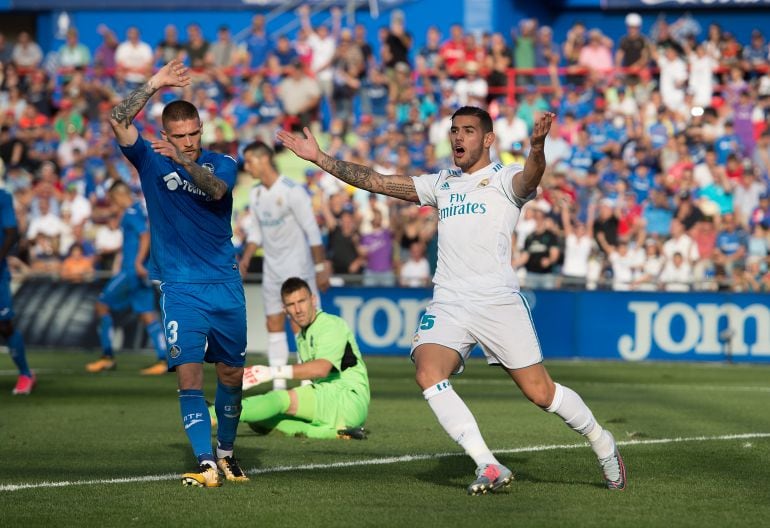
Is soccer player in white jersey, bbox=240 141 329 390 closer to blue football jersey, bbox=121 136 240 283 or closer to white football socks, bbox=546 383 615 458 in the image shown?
blue football jersey, bbox=121 136 240 283

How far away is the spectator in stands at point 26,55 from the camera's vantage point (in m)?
32.3

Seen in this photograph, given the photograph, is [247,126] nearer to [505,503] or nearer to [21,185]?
[21,185]

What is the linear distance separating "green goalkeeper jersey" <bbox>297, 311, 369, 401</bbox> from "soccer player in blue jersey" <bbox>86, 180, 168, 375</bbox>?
7166 mm

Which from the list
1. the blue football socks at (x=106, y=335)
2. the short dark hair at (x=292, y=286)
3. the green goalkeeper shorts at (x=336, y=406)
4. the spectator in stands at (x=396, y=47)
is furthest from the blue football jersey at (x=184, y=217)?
the spectator in stands at (x=396, y=47)

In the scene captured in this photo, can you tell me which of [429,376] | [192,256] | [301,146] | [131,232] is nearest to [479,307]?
[429,376]

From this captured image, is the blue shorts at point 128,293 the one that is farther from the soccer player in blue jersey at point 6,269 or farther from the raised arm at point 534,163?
the raised arm at point 534,163

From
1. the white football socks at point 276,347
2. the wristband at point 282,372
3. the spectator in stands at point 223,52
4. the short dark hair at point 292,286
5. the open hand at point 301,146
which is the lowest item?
the white football socks at point 276,347

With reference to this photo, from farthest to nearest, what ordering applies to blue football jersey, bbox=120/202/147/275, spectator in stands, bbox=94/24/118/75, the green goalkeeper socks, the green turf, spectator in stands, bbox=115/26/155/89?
1. spectator in stands, bbox=94/24/118/75
2. spectator in stands, bbox=115/26/155/89
3. blue football jersey, bbox=120/202/147/275
4. the green goalkeeper socks
5. the green turf

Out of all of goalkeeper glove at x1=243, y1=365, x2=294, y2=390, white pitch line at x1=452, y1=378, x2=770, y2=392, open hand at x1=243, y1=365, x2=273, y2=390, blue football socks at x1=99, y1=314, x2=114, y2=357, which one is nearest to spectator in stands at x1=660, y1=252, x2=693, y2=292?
white pitch line at x1=452, y1=378, x2=770, y2=392

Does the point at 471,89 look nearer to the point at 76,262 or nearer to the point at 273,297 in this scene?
the point at 76,262

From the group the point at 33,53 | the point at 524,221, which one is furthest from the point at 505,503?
the point at 33,53

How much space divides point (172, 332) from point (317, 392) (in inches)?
118

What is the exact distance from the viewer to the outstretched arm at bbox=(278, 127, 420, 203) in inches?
343

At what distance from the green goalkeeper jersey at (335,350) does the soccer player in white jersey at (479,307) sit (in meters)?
2.91
